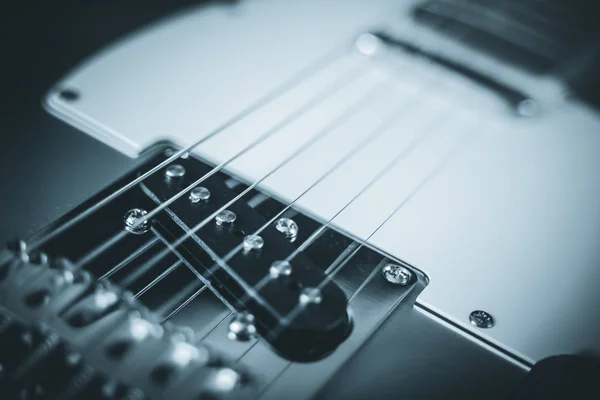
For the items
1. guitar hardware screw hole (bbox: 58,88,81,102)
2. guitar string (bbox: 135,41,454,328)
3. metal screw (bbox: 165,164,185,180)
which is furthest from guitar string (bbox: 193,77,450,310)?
guitar hardware screw hole (bbox: 58,88,81,102)

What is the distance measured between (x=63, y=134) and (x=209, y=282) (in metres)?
0.30

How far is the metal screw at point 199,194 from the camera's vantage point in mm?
553

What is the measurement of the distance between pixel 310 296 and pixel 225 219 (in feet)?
0.39

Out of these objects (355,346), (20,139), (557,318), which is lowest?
(20,139)

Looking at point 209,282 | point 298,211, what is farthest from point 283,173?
point 209,282

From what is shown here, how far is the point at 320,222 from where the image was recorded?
591 mm

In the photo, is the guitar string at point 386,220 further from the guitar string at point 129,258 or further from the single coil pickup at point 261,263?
the guitar string at point 129,258

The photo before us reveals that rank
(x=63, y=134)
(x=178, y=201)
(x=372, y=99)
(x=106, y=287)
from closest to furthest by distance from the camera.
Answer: (x=106, y=287) < (x=178, y=201) < (x=63, y=134) < (x=372, y=99)

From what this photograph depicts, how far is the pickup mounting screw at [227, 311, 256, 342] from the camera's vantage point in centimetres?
46

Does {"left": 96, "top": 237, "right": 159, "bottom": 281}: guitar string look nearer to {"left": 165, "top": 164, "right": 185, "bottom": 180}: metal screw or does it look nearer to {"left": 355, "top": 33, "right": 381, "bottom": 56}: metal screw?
{"left": 165, "top": 164, "right": 185, "bottom": 180}: metal screw

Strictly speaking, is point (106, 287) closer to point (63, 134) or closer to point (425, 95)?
point (63, 134)

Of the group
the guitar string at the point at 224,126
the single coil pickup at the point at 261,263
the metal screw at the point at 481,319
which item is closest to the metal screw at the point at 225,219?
the single coil pickup at the point at 261,263

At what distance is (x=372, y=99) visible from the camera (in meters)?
0.83

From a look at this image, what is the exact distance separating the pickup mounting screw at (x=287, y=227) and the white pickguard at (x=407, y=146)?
0.18 feet
